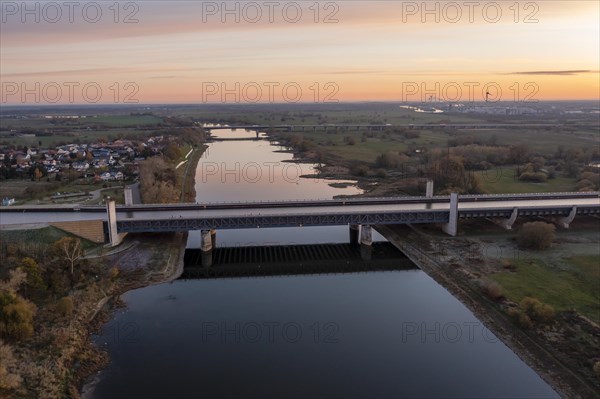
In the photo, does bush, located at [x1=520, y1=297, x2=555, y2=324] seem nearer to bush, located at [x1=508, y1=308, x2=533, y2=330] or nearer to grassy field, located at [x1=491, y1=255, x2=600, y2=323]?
bush, located at [x1=508, y1=308, x2=533, y2=330]

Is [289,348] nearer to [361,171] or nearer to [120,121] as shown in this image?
[361,171]

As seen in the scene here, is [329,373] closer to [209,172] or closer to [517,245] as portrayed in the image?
[517,245]

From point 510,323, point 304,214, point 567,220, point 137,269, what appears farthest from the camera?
point 567,220

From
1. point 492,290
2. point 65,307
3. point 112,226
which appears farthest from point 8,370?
point 492,290

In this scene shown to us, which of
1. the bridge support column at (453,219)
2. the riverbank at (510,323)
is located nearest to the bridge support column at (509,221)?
the riverbank at (510,323)

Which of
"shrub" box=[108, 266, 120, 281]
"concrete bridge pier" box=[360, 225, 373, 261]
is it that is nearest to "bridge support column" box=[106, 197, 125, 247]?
"shrub" box=[108, 266, 120, 281]

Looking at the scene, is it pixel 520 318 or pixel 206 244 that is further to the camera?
pixel 206 244
